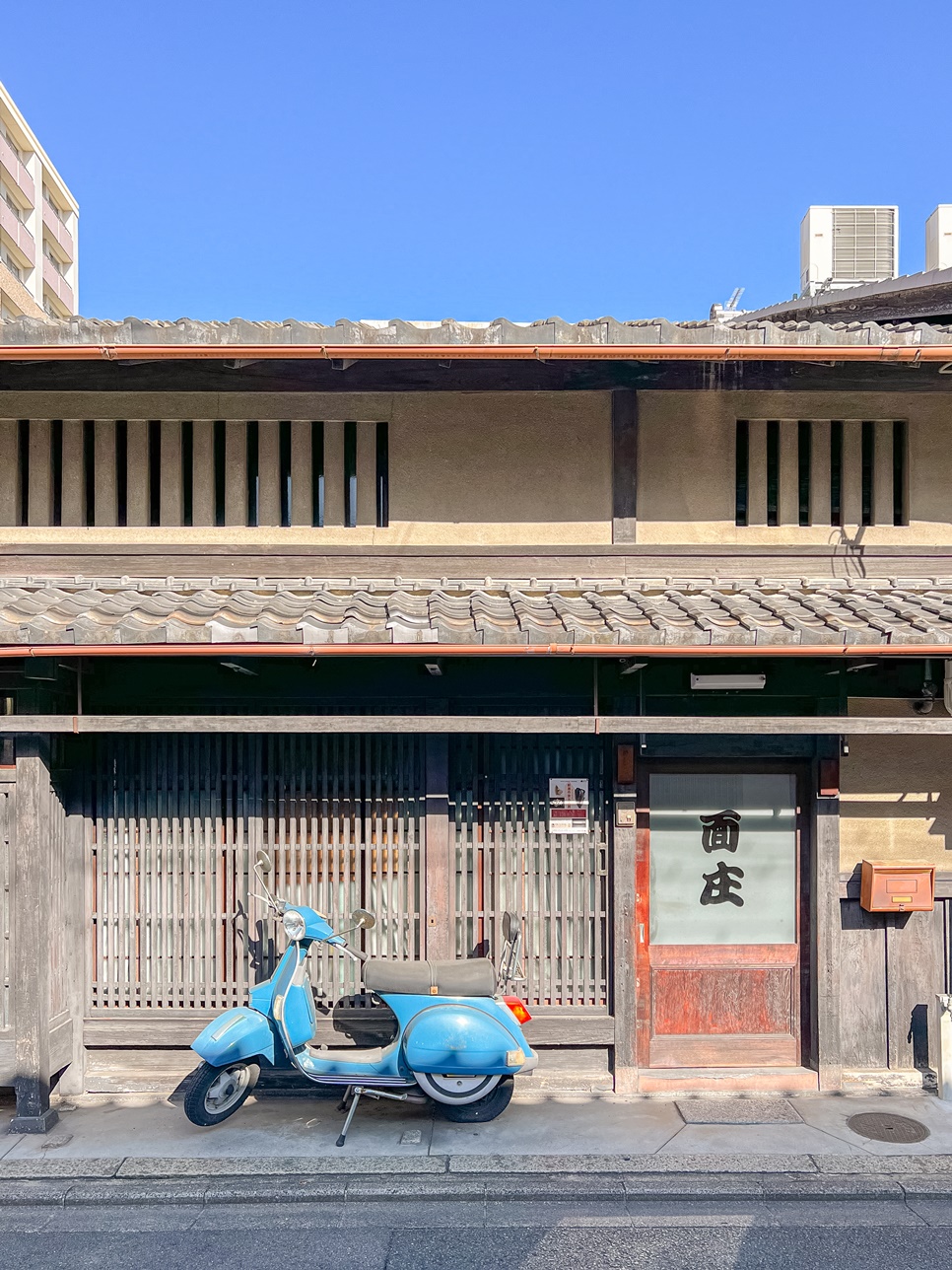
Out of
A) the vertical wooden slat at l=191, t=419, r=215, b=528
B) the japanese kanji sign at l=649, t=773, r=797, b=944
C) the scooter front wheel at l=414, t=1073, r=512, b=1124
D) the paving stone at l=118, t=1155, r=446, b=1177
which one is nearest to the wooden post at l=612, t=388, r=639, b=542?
the japanese kanji sign at l=649, t=773, r=797, b=944

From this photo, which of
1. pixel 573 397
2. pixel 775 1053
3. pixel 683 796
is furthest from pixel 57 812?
pixel 775 1053

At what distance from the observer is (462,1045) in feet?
19.4

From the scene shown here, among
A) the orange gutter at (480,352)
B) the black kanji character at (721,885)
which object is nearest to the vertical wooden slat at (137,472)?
the orange gutter at (480,352)

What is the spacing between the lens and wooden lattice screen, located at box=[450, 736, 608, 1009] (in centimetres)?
693

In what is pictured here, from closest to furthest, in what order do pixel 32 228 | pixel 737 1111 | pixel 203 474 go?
1. pixel 737 1111
2. pixel 203 474
3. pixel 32 228

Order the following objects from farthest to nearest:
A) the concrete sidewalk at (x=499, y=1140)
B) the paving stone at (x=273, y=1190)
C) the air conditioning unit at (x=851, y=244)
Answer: the air conditioning unit at (x=851, y=244)
the concrete sidewalk at (x=499, y=1140)
the paving stone at (x=273, y=1190)

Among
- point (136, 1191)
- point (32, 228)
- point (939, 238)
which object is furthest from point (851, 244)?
point (32, 228)

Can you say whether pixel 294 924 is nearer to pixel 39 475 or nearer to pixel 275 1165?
pixel 275 1165

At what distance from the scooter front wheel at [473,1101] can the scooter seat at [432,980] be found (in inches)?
23.5

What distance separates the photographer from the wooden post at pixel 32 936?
6.19 meters

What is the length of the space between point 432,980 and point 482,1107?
3.40ft

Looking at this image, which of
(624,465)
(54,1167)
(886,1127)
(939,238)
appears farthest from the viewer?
(939,238)

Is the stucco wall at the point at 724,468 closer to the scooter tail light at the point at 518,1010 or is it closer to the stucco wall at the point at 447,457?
the stucco wall at the point at 447,457

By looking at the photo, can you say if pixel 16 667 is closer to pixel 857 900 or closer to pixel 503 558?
pixel 503 558
